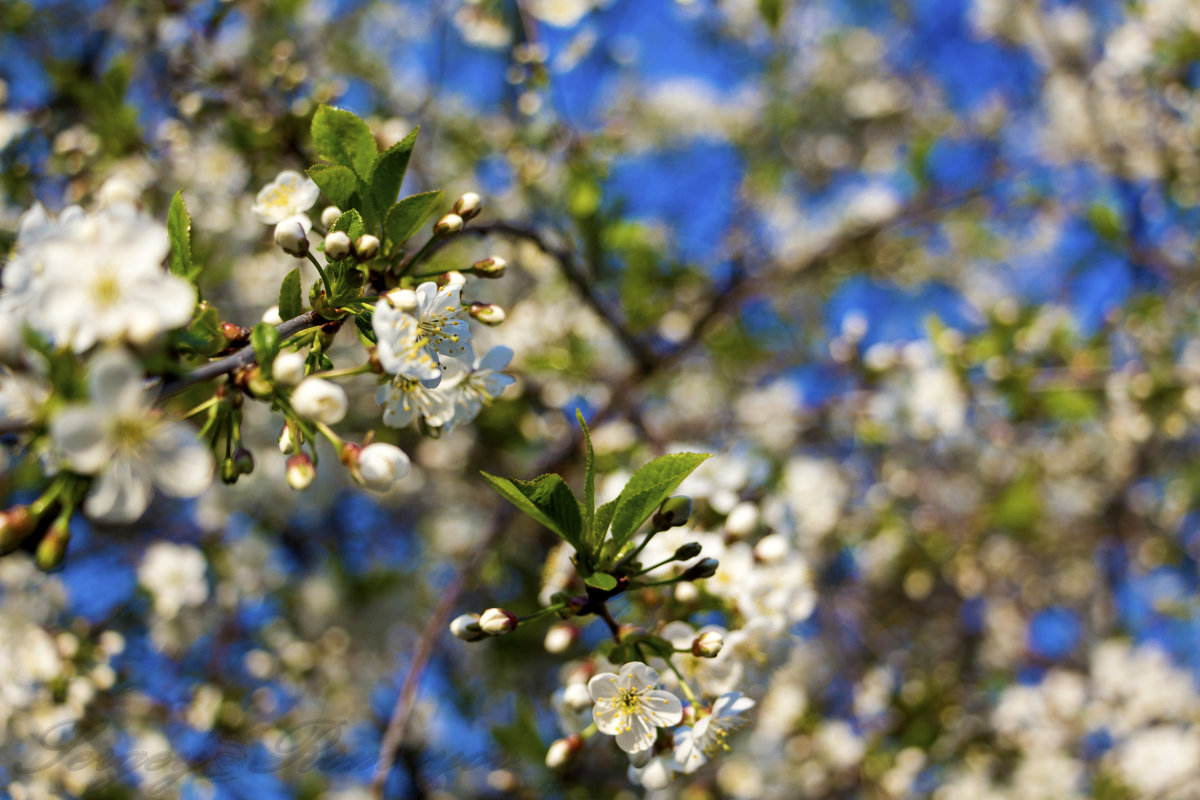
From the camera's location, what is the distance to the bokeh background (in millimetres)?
2627

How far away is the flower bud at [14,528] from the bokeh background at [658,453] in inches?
30.4

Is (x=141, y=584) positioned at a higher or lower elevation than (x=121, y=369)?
lower

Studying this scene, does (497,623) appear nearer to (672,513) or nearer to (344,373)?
(672,513)

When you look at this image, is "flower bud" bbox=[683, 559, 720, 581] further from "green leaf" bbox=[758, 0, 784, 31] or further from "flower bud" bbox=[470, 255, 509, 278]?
"green leaf" bbox=[758, 0, 784, 31]

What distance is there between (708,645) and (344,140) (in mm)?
1086

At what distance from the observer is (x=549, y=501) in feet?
3.83

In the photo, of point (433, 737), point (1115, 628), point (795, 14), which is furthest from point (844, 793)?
point (795, 14)

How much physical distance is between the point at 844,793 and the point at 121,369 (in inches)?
158

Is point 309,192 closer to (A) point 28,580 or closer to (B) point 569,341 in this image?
(B) point 569,341

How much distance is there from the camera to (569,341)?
3.11m

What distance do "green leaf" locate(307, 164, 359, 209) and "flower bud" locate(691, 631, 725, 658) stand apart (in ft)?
3.19

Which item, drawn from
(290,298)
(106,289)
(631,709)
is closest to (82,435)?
(106,289)

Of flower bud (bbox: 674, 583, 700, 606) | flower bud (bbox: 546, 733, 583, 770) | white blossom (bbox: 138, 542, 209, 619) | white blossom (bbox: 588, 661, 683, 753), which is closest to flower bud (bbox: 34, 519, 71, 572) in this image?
white blossom (bbox: 588, 661, 683, 753)

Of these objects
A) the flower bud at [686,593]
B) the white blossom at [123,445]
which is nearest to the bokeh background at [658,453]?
the flower bud at [686,593]
